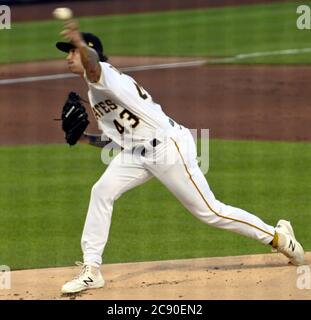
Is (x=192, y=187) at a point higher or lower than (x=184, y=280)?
higher

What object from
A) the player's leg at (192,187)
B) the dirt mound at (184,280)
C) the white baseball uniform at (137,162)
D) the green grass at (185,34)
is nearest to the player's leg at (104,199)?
the white baseball uniform at (137,162)

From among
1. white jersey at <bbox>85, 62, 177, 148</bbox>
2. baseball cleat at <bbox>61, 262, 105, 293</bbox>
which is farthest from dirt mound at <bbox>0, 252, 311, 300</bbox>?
white jersey at <bbox>85, 62, 177, 148</bbox>

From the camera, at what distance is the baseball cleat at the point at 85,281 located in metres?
6.59

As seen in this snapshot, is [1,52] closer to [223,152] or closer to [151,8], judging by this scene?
[151,8]

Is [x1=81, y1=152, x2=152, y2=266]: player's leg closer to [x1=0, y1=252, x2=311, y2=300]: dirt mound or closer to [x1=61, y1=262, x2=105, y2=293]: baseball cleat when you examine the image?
[x1=61, y1=262, x2=105, y2=293]: baseball cleat

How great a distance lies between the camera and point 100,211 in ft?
21.9

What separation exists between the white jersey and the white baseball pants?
0.33 feet

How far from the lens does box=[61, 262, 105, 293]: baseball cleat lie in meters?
6.59

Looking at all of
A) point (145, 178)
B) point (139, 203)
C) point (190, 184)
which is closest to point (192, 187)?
point (190, 184)

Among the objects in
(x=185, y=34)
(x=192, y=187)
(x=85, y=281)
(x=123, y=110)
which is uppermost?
(x=185, y=34)

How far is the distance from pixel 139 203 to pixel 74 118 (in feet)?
8.59

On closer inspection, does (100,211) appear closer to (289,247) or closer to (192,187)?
(192,187)

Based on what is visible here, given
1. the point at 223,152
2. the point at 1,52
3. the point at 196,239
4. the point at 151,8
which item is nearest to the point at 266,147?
the point at 223,152

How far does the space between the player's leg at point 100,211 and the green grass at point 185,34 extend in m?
10.3
